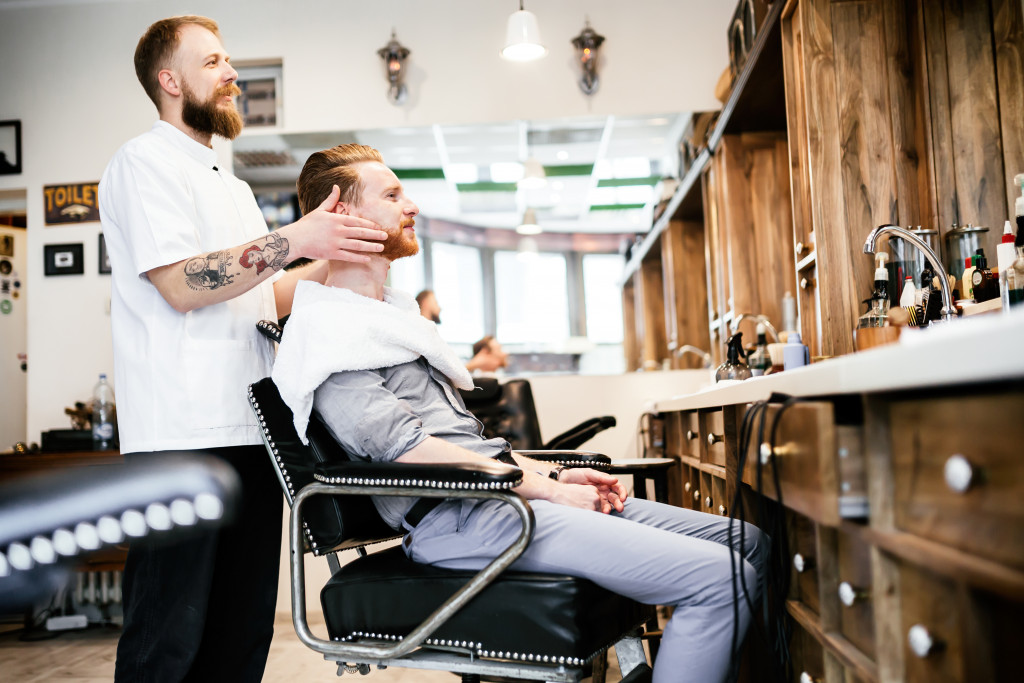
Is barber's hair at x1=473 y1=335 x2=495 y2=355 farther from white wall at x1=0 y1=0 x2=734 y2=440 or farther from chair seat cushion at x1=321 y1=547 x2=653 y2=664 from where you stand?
chair seat cushion at x1=321 y1=547 x2=653 y2=664

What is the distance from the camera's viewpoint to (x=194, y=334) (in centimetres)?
157

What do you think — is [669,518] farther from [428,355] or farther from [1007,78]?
[1007,78]

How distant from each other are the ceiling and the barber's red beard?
2356mm

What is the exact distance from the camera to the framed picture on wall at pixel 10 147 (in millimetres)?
4141

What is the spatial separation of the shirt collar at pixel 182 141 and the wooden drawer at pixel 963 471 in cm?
149

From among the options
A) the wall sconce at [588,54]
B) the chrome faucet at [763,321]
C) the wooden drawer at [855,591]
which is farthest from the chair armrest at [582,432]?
the wooden drawer at [855,591]

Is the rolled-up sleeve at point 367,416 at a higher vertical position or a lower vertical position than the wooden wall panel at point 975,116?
lower

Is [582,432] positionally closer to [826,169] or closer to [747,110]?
[826,169]

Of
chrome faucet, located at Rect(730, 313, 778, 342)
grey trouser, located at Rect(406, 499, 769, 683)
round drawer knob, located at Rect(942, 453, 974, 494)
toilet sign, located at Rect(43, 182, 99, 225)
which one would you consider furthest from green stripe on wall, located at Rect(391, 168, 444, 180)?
round drawer knob, located at Rect(942, 453, 974, 494)

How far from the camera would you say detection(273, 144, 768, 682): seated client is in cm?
119

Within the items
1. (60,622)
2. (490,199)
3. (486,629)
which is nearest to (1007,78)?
(486,629)

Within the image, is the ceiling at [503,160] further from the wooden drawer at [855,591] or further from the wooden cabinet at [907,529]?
the wooden drawer at [855,591]

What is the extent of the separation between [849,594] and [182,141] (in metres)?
1.53

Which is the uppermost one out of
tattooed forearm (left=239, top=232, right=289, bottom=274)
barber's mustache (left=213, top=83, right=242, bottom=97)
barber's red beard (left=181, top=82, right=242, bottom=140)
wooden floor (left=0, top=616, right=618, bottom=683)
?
barber's mustache (left=213, top=83, right=242, bottom=97)
